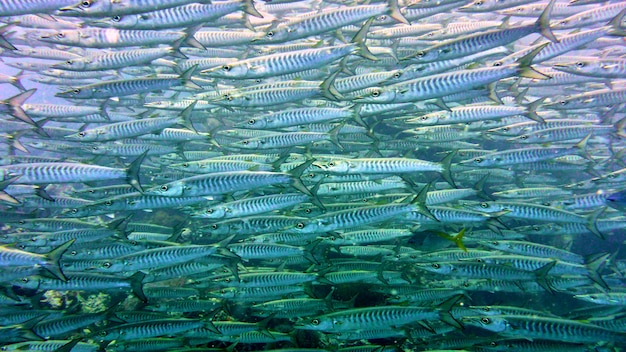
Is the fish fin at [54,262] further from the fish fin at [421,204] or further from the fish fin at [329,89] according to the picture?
the fish fin at [421,204]

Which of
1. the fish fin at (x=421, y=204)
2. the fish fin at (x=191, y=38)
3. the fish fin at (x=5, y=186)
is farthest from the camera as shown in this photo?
the fish fin at (x=191, y=38)

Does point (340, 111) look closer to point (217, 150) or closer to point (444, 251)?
point (444, 251)

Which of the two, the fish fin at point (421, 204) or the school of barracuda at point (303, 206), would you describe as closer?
the school of barracuda at point (303, 206)

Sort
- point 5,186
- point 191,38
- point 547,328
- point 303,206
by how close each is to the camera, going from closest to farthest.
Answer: point 5,186
point 547,328
point 191,38
point 303,206

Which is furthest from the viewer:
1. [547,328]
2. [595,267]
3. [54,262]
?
[595,267]

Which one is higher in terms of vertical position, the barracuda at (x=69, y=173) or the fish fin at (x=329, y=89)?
the fish fin at (x=329, y=89)

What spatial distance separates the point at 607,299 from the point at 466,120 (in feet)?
11.1

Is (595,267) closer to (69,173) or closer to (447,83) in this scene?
(447,83)

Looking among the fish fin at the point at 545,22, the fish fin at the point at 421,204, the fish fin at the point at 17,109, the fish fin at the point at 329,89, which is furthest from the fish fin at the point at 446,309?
the fish fin at the point at 17,109

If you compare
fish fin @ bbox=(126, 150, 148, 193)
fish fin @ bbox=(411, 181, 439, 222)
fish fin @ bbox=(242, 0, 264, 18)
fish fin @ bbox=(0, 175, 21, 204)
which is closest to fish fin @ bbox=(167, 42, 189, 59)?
fish fin @ bbox=(242, 0, 264, 18)


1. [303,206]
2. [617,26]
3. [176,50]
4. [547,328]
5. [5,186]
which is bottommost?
[547,328]

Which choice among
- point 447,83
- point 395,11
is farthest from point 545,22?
point 395,11

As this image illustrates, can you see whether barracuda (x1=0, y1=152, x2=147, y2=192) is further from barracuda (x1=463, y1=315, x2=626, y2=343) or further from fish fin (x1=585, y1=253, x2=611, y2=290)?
fish fin (x1=585, y1=253, x2=611, y2=290)

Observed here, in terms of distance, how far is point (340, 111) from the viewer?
18.6ft
